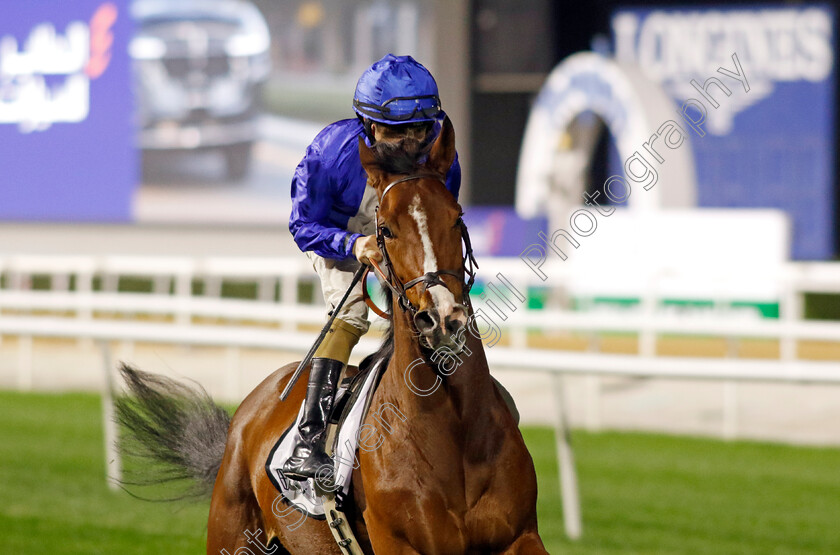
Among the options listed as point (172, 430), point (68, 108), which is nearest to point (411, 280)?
point (172, 430)

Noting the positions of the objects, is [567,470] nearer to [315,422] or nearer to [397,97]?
[315,422]

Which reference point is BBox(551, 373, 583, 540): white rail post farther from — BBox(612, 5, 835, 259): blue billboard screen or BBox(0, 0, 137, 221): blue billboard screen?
BBox(0, 0, 137, 221): blue billboard screen

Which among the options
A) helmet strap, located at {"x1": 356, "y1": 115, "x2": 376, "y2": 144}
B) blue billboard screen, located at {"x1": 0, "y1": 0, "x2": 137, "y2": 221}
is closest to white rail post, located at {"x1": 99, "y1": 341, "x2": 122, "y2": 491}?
helmet strap, located at {"x1": 356, "y1": 115, "x2": 376, "y2": 144}

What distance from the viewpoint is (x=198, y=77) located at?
60.4 feet

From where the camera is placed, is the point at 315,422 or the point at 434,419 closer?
the point at 434,419

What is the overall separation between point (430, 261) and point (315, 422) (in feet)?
2.63

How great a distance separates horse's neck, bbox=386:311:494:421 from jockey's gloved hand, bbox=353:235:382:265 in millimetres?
142

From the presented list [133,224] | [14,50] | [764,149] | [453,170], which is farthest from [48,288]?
[453,170]

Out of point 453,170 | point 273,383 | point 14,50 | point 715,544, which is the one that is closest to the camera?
point 453,170

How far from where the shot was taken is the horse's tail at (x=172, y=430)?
414 cm

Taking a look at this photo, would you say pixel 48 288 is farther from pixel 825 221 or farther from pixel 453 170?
pixel 453 170

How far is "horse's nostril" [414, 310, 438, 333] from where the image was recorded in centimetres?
258

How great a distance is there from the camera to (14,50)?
19.2 m

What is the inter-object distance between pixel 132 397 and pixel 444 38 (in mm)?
16801
